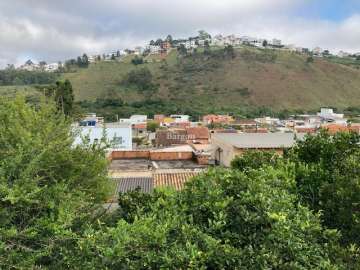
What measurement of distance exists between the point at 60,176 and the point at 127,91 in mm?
81268

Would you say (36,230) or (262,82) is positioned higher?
(262,82)

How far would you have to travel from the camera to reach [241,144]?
20.1 metres

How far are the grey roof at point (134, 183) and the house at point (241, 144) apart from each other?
17.1ft

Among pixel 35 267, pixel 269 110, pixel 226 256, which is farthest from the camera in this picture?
pixel 269 110

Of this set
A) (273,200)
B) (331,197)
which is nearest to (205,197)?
(273,200)

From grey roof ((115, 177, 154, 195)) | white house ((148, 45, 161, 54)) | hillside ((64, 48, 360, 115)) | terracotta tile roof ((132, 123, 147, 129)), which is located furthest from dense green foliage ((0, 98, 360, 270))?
white house ((148, 45, 161, 54))

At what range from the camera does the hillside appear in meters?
87.6

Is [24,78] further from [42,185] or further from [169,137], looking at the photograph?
[42,185]

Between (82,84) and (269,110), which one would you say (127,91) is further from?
(269,110)

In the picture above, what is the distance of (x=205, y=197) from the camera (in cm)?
664

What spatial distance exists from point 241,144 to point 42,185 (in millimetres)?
12855

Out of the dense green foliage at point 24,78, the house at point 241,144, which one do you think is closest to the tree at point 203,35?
the dense green foliage at point 24,78

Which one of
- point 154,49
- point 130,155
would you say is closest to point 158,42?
point 154,49

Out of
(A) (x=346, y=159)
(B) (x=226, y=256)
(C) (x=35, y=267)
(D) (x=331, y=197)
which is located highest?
(A) (x=346, y=159)
